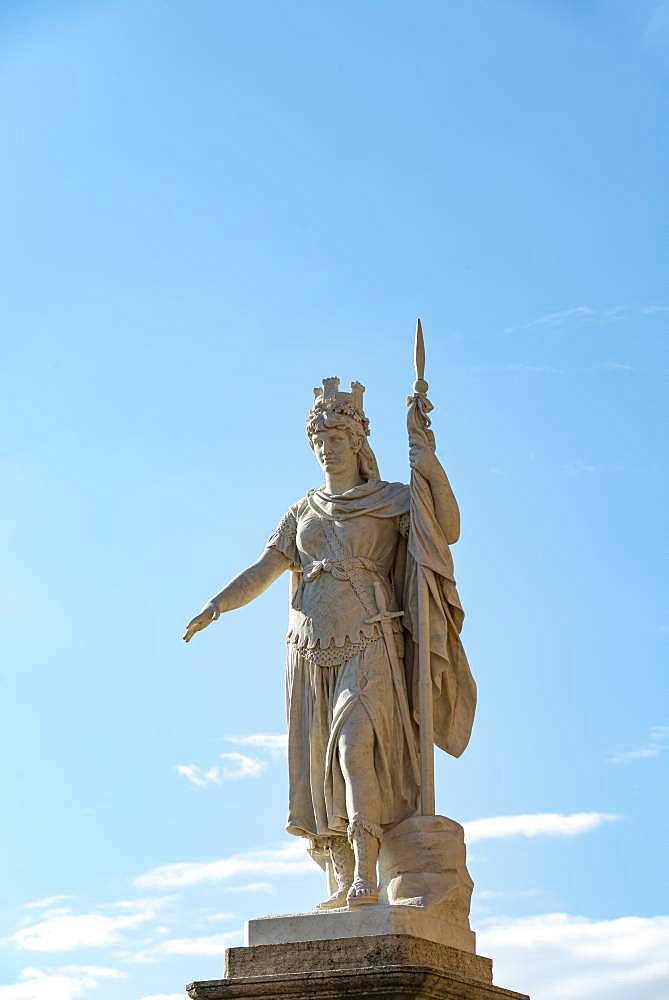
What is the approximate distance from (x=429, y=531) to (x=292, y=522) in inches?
45.6

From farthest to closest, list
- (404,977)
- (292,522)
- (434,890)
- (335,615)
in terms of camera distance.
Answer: (292,522)
(335,615)
(434,890)
(404,977)

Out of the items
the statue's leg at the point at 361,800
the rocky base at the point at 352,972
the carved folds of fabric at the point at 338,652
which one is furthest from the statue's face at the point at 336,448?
the rocky base at the point at 352,972

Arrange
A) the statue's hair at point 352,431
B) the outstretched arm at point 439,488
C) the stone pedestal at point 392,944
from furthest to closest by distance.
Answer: the statue's hair at point 352,431 → the outstretched arm at point 439,488 → the stone pedestal at point 392,944

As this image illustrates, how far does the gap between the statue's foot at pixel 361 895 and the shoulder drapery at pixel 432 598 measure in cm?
133

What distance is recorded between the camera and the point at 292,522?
39.7 feet

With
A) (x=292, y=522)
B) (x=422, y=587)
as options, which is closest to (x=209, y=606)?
(x=292, y=522)

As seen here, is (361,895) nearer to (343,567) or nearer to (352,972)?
(352,972)

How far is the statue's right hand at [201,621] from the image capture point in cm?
1190

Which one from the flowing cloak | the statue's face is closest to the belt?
the flowing cloak

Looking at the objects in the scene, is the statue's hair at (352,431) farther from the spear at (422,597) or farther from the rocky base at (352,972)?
the rocky base at (352,972)

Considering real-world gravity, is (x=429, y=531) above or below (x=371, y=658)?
above

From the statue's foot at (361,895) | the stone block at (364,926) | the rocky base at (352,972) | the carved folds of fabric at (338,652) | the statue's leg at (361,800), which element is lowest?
the rocky base at (352,972)

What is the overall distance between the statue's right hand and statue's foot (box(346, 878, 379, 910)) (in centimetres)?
238

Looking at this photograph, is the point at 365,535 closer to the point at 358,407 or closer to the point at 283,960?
the point at 358,407
